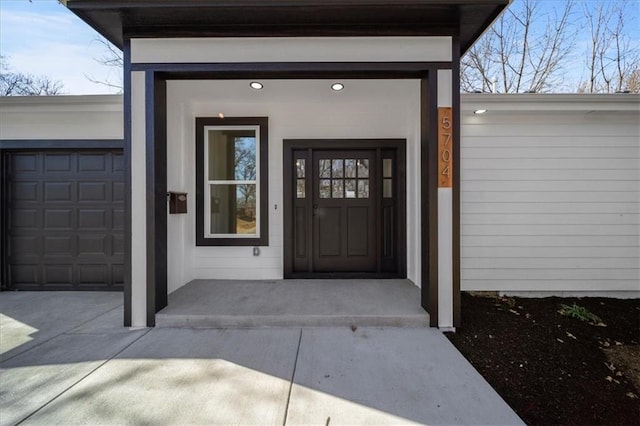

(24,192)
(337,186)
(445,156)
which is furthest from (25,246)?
(445,156)

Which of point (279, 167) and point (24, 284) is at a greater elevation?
point (279, 167)

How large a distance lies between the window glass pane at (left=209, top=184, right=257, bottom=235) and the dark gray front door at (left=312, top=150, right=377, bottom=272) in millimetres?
959

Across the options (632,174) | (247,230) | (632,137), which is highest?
(632,137)

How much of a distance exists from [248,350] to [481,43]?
1123cm

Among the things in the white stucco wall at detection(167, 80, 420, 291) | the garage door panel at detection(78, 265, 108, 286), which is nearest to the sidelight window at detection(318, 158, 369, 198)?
the white stucco wall at detection(167, 80, 420, 291)

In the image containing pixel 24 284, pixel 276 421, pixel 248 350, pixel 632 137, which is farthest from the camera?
pixel 24 284

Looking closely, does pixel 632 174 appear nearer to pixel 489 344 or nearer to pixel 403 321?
pixel 489 344

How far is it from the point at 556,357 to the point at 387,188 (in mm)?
2662

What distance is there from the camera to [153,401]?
1.84 meters

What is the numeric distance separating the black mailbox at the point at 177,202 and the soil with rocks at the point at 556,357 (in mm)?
3344

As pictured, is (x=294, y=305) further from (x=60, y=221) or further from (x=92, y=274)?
(x=60, y=221)

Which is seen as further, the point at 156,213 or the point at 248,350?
the point at 156,213

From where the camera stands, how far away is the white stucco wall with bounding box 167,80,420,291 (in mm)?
3891

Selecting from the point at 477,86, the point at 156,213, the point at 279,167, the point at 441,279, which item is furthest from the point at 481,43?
the point at 156,213
